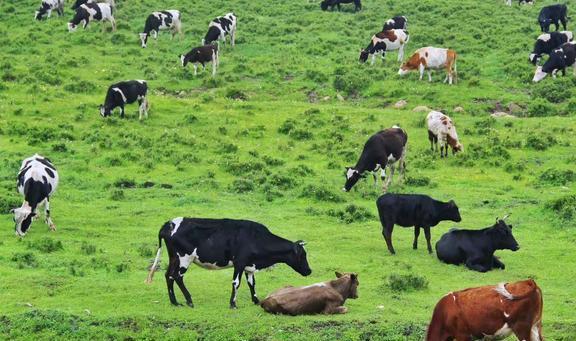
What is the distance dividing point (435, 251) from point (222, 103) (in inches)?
723

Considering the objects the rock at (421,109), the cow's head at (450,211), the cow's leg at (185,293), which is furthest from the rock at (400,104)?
the cow's leg at (185,293)

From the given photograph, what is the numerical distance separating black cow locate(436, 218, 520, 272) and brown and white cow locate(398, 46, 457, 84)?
21.5 m

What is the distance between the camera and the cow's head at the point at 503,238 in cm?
2058

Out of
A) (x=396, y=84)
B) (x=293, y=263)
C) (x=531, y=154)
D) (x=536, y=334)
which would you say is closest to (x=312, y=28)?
(x=396, y=84)

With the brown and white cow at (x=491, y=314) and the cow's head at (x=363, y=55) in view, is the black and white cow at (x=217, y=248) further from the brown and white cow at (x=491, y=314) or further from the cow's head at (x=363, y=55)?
the cow's head at (x=363, y=55)

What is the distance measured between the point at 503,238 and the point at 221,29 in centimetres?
3066

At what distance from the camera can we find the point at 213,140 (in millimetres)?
33500

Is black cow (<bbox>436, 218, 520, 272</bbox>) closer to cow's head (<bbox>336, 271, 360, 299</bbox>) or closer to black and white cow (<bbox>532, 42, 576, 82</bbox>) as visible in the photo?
cow's head (<bbox>336, 271, 360, 299</bbox>)

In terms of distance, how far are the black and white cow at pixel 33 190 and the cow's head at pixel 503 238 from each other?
1129 centimetres

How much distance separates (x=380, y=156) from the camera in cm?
2786

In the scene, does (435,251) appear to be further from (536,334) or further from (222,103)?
(222,103)

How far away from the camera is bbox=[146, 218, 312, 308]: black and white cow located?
17172 millimetres

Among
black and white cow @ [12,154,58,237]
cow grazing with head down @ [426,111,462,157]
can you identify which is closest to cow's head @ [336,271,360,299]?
black and white cow @ [12,154,58,237]

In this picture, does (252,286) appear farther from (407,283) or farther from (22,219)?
(22,219)
